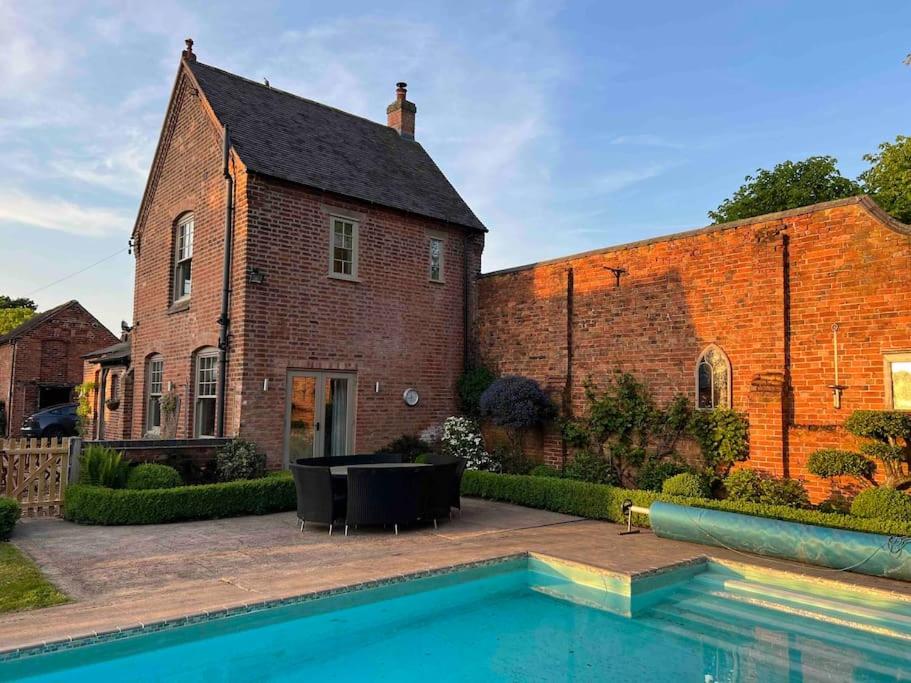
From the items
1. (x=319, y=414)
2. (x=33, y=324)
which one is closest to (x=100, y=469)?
(x=319, y=414)

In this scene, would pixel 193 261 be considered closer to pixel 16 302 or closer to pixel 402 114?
pixel 402 114

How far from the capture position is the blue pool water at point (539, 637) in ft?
15.5

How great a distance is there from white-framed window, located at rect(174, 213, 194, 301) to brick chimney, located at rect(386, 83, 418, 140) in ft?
21.5

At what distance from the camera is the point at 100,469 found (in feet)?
31.5

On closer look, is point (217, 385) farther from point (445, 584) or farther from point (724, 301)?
point (724, 301)

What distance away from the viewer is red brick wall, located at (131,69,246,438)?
12625 mm

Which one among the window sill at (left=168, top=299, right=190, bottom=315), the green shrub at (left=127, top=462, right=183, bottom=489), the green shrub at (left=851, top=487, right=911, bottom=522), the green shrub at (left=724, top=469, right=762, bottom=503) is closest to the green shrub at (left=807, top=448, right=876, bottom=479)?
the green shrub at (left=851, top=487, right=911, bottom=522)

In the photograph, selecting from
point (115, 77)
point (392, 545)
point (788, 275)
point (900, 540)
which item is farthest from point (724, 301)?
point (115, 77)

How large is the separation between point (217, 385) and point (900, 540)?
10828 millimetres

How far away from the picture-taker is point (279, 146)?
1330 cm

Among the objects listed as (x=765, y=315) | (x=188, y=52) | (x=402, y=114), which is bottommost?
(x=765, y=315)

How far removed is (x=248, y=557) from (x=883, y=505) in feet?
24.9

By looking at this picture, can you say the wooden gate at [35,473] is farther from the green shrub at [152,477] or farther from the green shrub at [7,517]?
the green shrub at [7,517]

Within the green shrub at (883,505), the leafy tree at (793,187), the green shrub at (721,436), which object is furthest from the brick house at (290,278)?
the leafy tree at (793,187)
